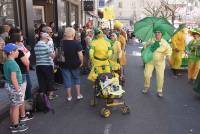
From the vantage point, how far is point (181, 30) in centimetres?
1059

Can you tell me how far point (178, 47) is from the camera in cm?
1069

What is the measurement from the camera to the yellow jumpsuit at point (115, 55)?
28.3 ft

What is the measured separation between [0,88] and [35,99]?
2173 mm

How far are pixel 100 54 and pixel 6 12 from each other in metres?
5.25

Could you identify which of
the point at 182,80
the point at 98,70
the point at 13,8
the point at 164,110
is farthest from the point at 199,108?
the point at 13,8

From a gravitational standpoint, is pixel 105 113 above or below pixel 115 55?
below

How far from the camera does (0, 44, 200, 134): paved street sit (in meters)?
5.74

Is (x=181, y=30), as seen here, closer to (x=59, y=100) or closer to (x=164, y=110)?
(x=164, y=110)

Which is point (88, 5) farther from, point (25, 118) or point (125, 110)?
point (25, 118)

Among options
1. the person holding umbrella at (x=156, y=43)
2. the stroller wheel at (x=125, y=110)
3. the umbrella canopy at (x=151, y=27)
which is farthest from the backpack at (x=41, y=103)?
the umbrella canopy at (x=151, y=27)

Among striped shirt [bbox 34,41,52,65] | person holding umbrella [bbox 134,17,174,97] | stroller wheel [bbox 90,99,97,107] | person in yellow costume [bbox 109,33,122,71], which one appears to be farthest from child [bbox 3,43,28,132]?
person holding umbrella [bbox 134,17,174,97]

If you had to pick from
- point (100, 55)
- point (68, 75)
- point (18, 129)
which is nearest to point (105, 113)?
point (100, 55)

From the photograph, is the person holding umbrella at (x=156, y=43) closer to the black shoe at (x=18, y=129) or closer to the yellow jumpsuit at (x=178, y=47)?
the yellow jumpsuit at (x=178, y=47)

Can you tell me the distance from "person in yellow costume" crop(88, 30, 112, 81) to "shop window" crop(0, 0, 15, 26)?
447 cm
